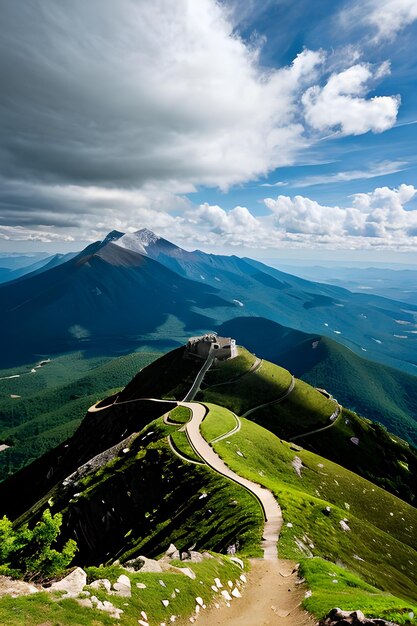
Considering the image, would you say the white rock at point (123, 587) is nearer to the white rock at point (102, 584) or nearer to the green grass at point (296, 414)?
the white rock at point (102, 584)

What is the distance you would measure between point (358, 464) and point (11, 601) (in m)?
151

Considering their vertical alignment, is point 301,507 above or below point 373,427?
above

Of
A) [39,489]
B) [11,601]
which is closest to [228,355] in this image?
[39,489]

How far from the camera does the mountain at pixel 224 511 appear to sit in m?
37.9

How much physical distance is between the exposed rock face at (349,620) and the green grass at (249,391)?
128 meters

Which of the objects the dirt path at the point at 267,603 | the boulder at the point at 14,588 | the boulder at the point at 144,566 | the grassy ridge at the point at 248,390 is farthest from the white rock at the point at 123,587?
the grassy ridge at the point at 248,390

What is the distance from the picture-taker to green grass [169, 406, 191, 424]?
114 metres

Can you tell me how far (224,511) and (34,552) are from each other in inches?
1296

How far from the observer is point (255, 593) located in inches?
1513

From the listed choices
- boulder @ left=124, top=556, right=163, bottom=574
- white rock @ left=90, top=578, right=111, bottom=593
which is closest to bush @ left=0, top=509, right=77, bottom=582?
white rock @ left=90, top=578, right=111, bottom=593

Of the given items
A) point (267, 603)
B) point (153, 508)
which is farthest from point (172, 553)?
point (153, 508)

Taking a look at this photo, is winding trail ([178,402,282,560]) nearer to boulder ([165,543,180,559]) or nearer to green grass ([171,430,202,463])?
green grass ([171,430,202,463])

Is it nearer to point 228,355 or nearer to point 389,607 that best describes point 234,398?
point 228,355

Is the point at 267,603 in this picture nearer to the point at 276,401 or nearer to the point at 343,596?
the point at 343,596
